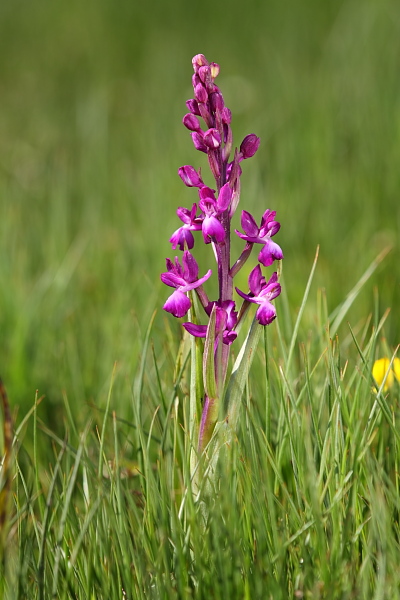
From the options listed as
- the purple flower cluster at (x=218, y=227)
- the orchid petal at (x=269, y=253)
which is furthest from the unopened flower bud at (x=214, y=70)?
the orchid petal at (x=269, y=253)

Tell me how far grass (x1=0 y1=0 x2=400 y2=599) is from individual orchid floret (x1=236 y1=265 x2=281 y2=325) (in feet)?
0.44

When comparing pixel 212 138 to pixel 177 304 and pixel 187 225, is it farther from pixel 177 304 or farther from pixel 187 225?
pixel 177 304

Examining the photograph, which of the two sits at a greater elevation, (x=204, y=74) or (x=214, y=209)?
(x=204, y=74)

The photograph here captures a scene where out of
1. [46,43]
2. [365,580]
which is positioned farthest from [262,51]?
[365,580]

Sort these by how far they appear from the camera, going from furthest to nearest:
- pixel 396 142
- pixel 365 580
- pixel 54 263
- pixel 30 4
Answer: pixel 30 4, pixel 396 142, pixel 54 263, pixel 365 580

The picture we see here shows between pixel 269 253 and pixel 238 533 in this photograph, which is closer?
pixel 238 533

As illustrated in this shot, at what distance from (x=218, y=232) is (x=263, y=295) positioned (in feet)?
0.50

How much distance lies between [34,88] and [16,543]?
510 cm

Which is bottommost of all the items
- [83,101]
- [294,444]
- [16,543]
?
[16,543]

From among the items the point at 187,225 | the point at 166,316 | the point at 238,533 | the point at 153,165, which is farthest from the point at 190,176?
the point at 153,165

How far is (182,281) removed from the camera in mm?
1400

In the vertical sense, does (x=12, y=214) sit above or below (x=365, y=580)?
above

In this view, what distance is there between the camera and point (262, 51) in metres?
5.37

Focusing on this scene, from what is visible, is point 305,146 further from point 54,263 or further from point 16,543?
point 16,543
